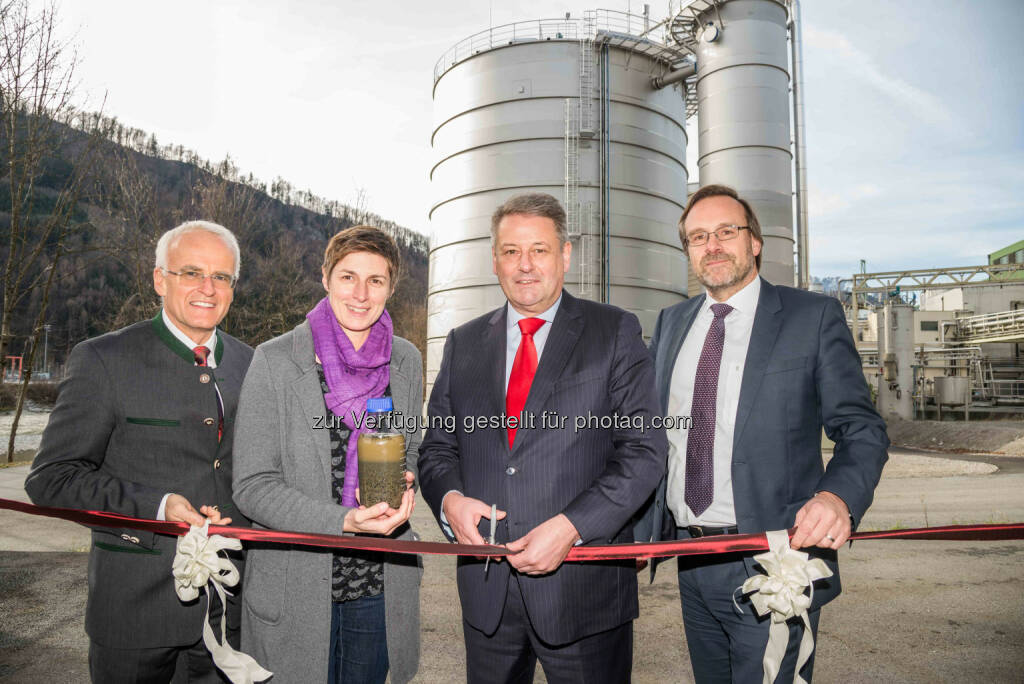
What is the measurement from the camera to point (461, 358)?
7.27 ft

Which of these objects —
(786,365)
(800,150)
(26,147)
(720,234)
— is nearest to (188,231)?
(720,234)

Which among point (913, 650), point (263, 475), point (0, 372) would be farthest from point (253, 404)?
point (0, 372)

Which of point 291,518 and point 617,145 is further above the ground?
point 617,145

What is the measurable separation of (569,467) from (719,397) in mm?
656

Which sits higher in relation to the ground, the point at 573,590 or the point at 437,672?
the point at 573,590

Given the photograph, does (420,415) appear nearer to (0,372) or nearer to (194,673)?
(194,673)

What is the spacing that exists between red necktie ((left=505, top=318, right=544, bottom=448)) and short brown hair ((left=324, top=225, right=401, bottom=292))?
0.55 meters

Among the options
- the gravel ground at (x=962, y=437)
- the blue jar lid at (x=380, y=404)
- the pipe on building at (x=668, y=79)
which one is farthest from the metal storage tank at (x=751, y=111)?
the blue jar lid at (x=380, y=404)

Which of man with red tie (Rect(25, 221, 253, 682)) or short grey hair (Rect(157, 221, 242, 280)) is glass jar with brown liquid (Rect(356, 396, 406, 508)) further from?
short grey hair (Rect(157, 221, 242, 280))

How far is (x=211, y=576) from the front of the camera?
1.82 meters

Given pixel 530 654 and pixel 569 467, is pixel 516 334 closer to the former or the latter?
pixel 569 467

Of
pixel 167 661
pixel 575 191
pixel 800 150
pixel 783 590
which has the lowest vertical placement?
pixel 167 661

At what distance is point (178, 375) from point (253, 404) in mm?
380

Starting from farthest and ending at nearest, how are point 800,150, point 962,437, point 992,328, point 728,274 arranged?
point 992,328 → point 962,437 → point 800,150 → point 728,274
